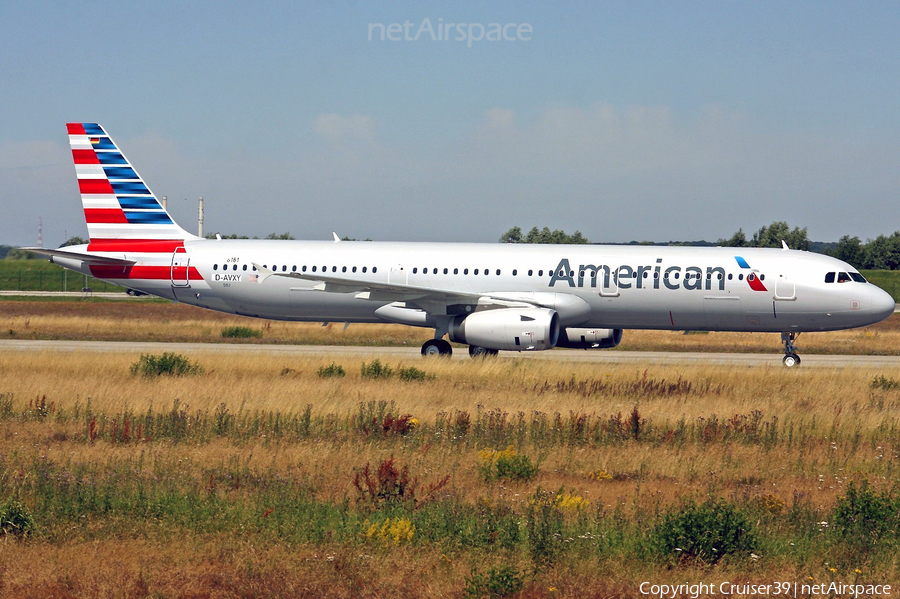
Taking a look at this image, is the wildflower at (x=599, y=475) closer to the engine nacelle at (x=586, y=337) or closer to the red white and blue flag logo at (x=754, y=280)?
the red white and blue flag logo at (x=754, y=280)

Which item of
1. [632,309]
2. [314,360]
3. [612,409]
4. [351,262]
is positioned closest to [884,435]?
[612,409]

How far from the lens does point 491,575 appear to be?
28.1 ft

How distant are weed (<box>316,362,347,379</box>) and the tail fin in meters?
9.77

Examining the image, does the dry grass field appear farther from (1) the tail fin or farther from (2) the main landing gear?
(1) the tail fin

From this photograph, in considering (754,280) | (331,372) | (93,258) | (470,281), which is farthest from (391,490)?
(93,258)

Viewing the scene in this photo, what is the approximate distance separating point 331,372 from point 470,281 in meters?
6.93

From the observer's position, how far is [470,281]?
2967 cm

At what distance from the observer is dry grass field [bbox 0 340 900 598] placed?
912 cm

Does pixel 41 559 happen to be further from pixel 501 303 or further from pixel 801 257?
pixel 801 257

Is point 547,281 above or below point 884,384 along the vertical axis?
above

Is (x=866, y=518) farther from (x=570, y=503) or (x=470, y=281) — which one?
(x=470, y=281)

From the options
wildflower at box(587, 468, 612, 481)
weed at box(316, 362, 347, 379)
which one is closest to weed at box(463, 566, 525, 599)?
wildflower at box(587, 468, 612, 481)

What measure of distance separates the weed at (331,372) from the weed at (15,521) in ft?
44.2

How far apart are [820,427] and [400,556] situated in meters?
10.5
